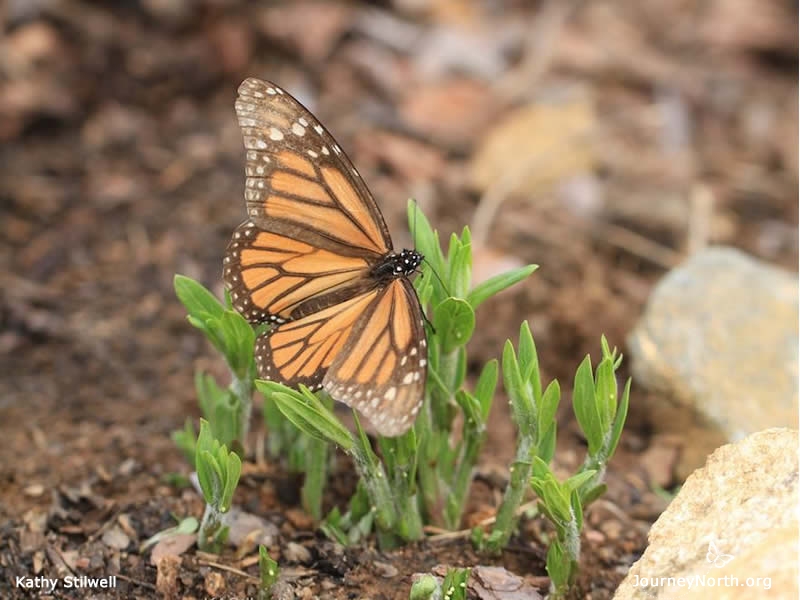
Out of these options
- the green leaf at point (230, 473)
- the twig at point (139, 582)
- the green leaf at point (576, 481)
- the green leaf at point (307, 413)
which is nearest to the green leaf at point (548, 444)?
the green leaf at point (576, 481)

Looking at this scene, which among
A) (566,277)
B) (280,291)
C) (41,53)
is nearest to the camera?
(280,291)

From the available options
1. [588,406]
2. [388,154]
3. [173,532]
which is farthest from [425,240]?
[388,154]

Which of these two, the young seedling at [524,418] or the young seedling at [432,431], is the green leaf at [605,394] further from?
the young seedling at [432,431]

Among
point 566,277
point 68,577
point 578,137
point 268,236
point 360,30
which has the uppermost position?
point 360,30

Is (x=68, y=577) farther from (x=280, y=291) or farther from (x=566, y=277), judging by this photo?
(x=566, y=277)

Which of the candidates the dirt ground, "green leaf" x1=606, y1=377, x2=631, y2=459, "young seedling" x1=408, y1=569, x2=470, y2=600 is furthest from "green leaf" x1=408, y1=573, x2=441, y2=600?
"green leaf" x1=606, y1=377, x2=631, y2=459

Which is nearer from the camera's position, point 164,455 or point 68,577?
point 68,577

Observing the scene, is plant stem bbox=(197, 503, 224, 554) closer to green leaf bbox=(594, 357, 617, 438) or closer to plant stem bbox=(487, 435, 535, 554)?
plant stem bbox=(487, 435, 535, 554)

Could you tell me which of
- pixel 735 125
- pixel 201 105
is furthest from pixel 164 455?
pixel 735 125
